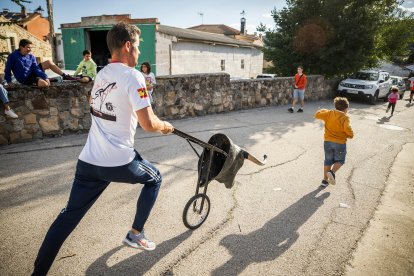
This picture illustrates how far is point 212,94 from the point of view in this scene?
997 centimetres

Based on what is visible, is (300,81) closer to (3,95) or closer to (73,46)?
(3,95)

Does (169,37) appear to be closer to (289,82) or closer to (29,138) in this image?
(289,82)

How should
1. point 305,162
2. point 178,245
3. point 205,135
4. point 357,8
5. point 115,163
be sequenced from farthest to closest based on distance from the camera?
point 357,8, point 205,135, point 305,162, point 178,245, point 115,163

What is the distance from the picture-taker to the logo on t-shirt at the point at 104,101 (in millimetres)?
2260

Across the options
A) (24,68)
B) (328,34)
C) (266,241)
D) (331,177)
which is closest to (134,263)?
(266,241)

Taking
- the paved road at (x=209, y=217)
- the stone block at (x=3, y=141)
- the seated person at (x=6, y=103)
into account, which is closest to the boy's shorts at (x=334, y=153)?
the paved road at (x=209, y=217)

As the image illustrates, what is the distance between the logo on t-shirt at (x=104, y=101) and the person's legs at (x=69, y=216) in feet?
1.44

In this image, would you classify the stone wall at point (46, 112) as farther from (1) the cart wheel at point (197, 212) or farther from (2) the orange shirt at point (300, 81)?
(2) the orange shirt at point (300, 81)

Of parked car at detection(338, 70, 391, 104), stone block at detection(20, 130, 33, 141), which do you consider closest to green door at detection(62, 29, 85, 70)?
stone block at detection(20, 130, 33, 141)

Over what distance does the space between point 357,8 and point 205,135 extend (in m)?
14.0

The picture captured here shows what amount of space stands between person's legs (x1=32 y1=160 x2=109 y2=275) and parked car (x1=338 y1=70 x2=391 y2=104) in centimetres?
1614

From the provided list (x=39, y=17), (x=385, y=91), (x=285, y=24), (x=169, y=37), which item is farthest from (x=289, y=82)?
(x=39, y=17)

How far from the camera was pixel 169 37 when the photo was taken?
1809 cm

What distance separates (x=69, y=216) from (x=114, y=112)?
95cm
